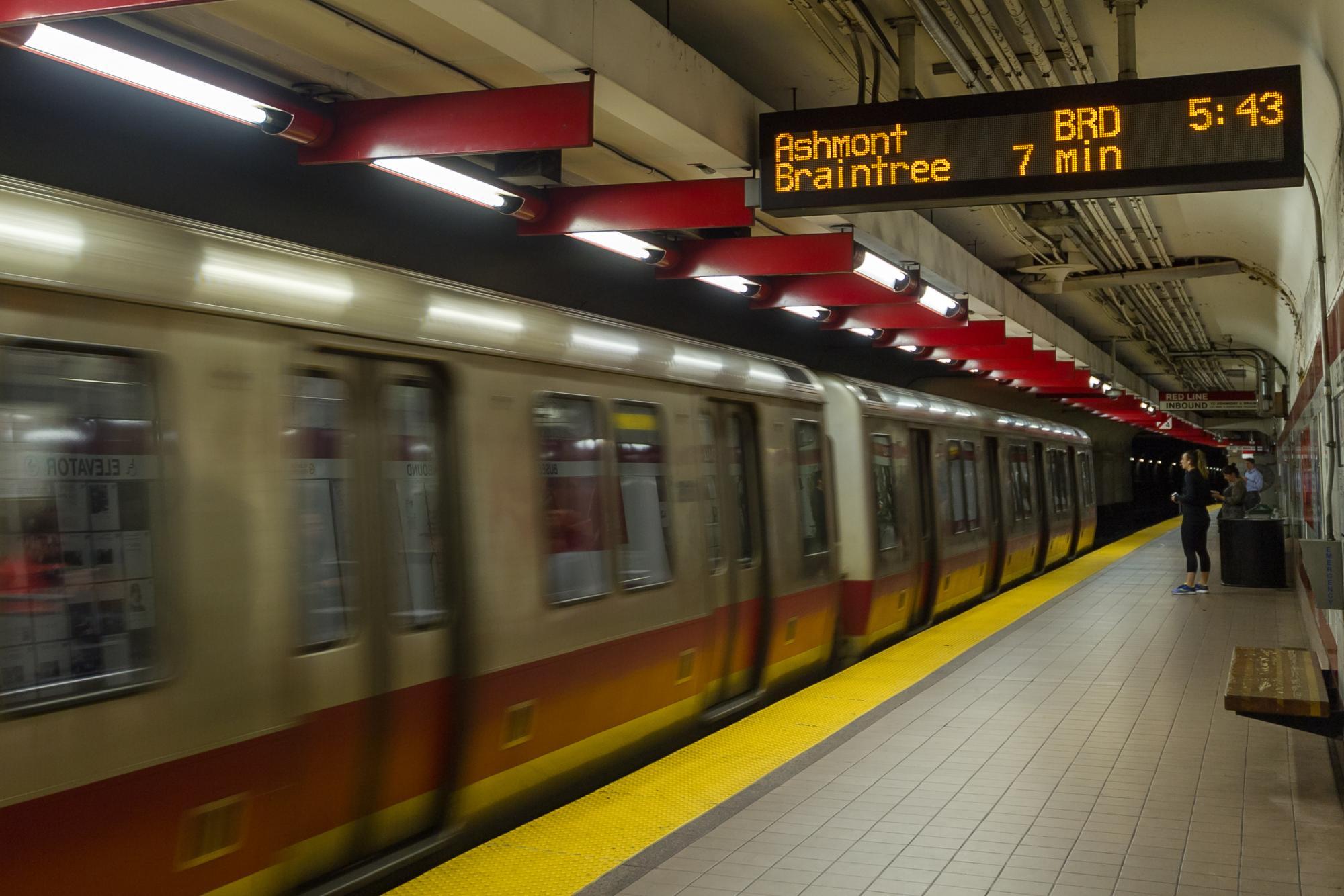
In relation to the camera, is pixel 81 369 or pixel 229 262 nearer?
pixel 81 369

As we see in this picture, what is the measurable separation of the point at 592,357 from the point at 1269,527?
1302cm

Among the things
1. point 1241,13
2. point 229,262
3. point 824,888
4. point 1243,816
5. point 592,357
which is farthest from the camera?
point 1241,13

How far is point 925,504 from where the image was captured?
12.8m

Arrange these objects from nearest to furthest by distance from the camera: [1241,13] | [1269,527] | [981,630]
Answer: [1241,13]
[981,630]
[1269,527]

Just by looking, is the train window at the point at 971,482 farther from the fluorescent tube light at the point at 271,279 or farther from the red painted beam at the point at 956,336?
the fluorescent tube light at the point at 271,279

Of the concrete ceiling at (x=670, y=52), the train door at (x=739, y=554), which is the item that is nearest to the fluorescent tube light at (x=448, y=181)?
the concrete ceiling at (x=670, y=52)

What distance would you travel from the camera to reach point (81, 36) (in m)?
4.83

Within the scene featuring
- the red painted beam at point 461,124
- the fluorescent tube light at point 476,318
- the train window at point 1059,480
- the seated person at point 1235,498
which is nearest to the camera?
the fluorescent tube light at point 476,318

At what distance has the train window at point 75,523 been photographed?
10.8 feet

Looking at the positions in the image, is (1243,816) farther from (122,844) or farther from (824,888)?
(122,844)

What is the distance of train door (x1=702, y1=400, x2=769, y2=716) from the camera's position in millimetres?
7805

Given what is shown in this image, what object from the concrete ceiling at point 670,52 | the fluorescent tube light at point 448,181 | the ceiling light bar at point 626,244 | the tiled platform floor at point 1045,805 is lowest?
the tiled platform floor at point 1045,805

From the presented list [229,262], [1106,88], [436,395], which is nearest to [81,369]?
[229,262]

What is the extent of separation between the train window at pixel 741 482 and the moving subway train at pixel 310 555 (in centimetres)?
33
